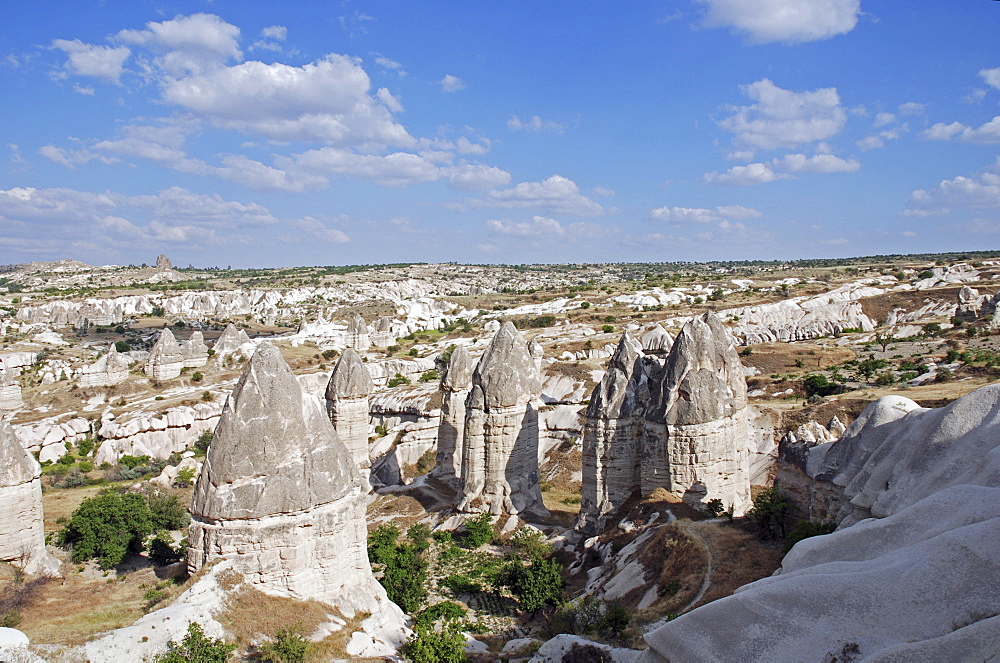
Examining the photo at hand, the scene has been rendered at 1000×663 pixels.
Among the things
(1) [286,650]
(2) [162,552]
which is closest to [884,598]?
(1) [286,650]

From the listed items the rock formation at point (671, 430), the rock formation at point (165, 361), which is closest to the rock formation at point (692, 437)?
the rock formation at point (671, 430)

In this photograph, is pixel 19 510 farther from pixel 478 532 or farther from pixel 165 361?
pixel 165 361

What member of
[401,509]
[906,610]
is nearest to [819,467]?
[906,610]

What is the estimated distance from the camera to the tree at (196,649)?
960 centimetres

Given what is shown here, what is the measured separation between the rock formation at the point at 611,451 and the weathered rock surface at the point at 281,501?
843cm

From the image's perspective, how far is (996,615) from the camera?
5.18 meters

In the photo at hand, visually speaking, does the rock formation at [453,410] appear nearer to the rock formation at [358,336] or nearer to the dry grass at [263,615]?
the dry grass at [263,615]

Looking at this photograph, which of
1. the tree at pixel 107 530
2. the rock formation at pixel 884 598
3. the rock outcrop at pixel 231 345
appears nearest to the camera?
the rock formation at pixel 884 598

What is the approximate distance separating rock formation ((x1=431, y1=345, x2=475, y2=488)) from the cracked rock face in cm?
1434

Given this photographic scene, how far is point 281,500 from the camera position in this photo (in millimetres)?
11891

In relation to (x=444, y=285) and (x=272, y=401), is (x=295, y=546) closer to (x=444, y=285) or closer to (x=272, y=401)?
(x=272, y=401)

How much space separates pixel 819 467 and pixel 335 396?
57.0 feet

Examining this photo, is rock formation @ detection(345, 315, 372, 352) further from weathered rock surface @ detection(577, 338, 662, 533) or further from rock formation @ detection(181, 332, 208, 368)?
weathered rock surface @ detection(577, 338, 662, 533)

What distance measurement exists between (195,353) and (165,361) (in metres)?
3.11
